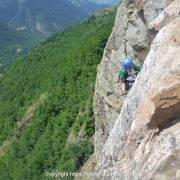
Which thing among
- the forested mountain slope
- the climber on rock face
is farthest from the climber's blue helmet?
the forested mountain slope

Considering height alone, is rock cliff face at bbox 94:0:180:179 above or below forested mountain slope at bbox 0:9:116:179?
above

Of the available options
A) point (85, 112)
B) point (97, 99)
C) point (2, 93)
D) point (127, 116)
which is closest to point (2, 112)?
point (2, 93)

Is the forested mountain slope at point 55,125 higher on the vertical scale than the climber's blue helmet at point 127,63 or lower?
lower

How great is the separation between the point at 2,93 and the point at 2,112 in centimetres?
2491

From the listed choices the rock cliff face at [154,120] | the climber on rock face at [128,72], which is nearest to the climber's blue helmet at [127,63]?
the climber on rock face at [128,72]

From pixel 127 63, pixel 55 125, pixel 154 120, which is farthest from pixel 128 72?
pixel 55 125

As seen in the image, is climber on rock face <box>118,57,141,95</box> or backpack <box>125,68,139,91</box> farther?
backpack <box>125,68,139,91</box>

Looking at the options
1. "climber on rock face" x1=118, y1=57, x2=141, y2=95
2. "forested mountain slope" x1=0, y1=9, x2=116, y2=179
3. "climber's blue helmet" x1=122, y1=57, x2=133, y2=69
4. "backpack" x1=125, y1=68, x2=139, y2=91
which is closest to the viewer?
"climber's blue helmet" x1=122, y1=57, x2=133, y2=69

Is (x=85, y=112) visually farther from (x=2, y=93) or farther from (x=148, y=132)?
(x=2, y=93)

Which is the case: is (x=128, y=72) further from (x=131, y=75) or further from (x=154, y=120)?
(x=154, y=120)

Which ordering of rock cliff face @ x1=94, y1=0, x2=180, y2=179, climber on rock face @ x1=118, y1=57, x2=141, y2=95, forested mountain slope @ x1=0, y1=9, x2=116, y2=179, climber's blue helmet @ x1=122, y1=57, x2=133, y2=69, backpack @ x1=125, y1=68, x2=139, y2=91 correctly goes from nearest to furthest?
rock cliff face @ x1=94, y1=0, x2=180, y2=179 → climber's blue helmet @ x1=122, y1=57, x2=133, y2=69 → climber on rock face @ x1=118, y1=57, x2=141, y2=95 → backpack @ x1=125, y1=68, x2=139, y2=91 → forested mountain slope @ x1=0, y1=9, x2=116, y2=179

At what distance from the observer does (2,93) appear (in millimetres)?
126188

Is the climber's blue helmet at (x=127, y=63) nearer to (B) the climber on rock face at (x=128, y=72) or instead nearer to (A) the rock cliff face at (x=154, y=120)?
(B) the climber on rock face at (x=128, y=72)

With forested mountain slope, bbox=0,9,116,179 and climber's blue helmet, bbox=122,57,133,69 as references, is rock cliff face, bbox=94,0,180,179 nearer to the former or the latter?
climber's blue helmet, bbox=122,57,133,69
